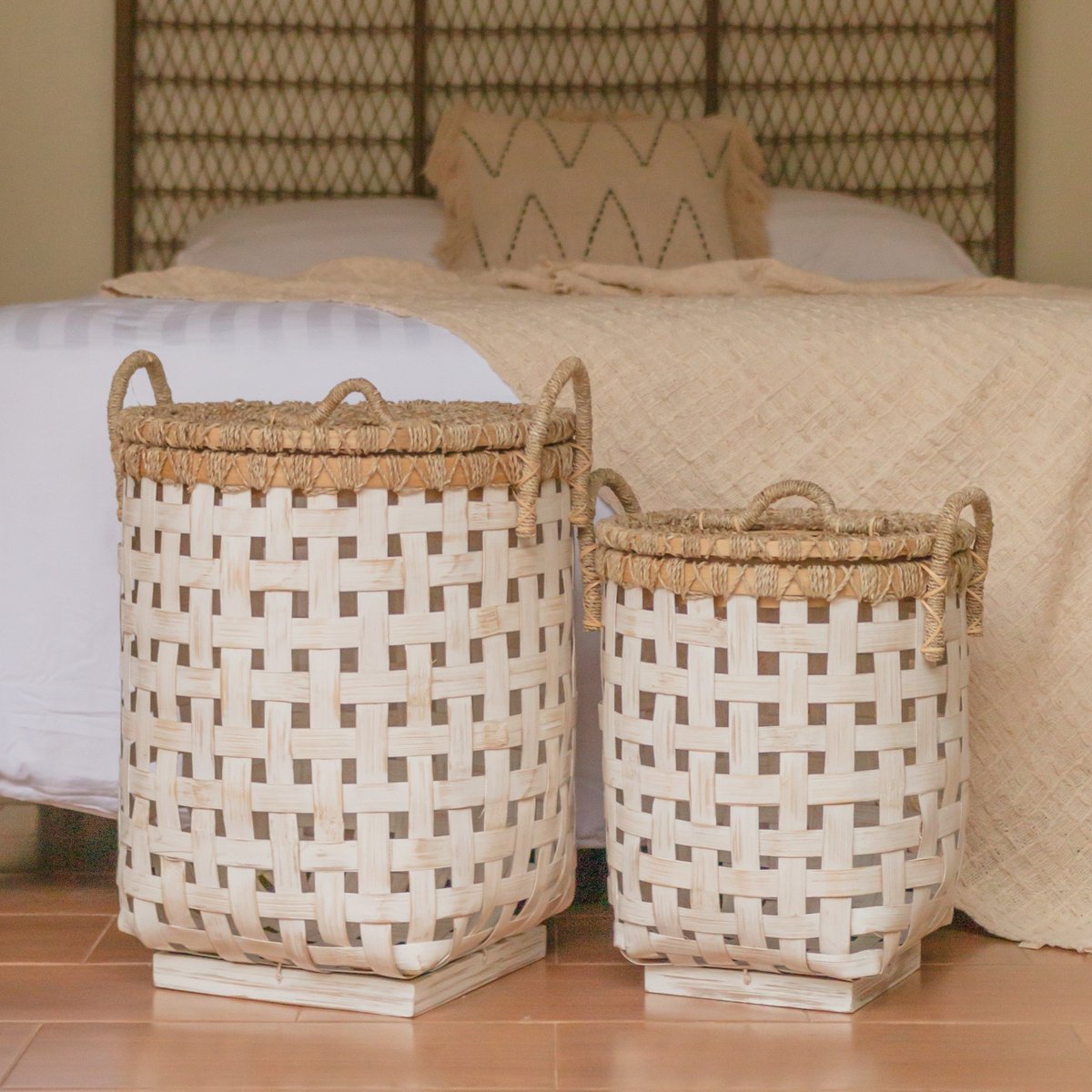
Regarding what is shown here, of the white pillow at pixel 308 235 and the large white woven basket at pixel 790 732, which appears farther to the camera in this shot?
the white pillow at pixel 308 235

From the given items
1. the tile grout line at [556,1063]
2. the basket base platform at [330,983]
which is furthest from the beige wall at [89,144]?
the tile grout line at [556,1063]

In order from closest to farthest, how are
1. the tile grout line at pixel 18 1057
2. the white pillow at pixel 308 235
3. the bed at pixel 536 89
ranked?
the tile grout line at pixel 18 1057, the white pillow at pixel 308 235, the bed at pixel 536 89

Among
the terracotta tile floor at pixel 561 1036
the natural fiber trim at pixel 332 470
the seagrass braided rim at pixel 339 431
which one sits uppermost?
the seagrass braided rim at pixel 339 431

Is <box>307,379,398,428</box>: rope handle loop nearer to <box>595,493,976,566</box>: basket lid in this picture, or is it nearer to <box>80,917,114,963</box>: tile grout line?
<box>595,493,976,566</box>: basket lid

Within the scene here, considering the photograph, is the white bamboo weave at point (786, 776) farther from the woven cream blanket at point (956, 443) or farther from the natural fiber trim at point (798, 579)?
the woven cream blanket at point (956, 443)

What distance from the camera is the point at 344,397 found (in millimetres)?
1376

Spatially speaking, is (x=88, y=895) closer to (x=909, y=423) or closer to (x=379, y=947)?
(x=379, y=947)

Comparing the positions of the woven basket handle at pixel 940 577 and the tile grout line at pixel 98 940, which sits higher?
the woven basket handle at pixel 940 577

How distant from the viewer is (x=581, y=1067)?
130cm

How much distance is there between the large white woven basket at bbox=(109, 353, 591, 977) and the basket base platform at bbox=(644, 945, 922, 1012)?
0.53 ft

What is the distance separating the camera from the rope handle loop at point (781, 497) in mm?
1410

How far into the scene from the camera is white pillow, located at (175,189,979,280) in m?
2.99

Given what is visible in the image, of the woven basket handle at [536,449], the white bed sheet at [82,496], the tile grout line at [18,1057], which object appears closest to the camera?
the tile grout line at [18,1057]

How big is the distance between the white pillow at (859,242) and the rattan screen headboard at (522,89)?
0.38 m
